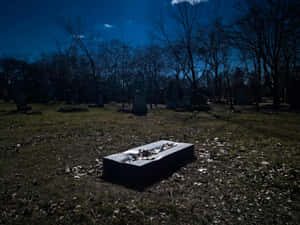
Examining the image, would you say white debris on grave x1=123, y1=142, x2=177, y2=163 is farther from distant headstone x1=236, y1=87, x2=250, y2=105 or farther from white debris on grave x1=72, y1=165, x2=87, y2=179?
distant headstone x1=236, y1=87, x2=250, y2=105

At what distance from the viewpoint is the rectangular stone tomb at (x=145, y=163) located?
12.5ft

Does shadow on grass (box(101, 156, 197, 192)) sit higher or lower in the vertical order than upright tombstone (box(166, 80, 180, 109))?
lower

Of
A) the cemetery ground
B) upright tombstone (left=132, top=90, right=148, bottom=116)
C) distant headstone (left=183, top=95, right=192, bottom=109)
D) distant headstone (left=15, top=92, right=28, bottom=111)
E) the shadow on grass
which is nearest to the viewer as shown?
the cemetery ground

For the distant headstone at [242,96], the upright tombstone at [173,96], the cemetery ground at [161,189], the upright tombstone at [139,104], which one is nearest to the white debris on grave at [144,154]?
the cemetery ground at [161,189]

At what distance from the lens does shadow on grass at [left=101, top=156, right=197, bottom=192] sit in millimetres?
3659

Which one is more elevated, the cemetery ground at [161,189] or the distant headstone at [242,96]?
the distant headstone at [242,96]

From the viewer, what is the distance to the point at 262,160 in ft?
15.8

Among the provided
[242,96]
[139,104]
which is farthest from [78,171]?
[242,96]

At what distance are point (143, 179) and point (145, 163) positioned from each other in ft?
0.97

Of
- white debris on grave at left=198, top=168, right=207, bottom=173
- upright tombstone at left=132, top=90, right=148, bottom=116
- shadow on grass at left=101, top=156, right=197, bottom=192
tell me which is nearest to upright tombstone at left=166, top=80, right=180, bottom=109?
upright tombstone at left=132, top=90, right=148, bottom=116

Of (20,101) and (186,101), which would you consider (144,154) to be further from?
(186,101)

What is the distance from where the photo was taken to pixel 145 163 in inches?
151

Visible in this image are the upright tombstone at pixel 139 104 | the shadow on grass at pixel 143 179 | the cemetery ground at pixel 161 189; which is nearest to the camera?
the cemetery ground at pixel 161 189

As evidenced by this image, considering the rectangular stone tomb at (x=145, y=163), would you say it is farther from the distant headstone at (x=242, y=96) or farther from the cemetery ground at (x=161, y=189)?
the distant headstone at (x=242, y=96)
